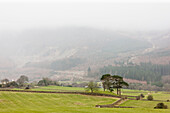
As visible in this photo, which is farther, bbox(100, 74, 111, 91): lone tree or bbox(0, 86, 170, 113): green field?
bbox(100, 74, 111, 91): lone tree

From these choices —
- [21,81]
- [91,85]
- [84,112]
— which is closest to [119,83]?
[91,85]

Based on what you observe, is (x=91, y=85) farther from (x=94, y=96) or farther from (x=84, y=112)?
(x=84, y=112)

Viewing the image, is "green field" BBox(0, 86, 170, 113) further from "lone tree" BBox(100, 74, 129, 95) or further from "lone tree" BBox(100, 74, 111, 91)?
"lone tree" BBox(100, 74, 129, 95)

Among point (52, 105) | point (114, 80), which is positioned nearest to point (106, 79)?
point (114, 80)

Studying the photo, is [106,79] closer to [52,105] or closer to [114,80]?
[114,80]

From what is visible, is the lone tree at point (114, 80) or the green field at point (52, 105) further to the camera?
the lone tree at point (114, 80)

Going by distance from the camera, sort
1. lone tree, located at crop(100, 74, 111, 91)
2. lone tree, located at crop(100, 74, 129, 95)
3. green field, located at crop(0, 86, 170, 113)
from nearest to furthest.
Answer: green field, located at crop(0, 86, 170, 113) → lone tree, located at crop(100, 74, 129, 95) → lone tree, located at crop(100, 74, 111, 91)

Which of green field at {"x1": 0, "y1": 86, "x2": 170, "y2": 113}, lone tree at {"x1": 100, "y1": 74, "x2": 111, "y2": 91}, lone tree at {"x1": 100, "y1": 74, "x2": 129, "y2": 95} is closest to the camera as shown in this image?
green field at {"x1": 0, "y1": 86, "x2": 170, "y2": 113}

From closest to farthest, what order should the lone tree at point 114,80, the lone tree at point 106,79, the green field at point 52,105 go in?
the green field at point 52,105, the lone tree at point 114,80, the lone tree at point 106,79

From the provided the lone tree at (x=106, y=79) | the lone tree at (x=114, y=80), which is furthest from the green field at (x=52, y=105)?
the lone tree at (x=114, y=80)

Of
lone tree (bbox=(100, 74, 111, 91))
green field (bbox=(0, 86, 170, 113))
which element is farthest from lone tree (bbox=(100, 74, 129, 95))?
green field (bbox=(0, 86, 170, 113))

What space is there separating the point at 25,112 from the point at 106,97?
5365cm

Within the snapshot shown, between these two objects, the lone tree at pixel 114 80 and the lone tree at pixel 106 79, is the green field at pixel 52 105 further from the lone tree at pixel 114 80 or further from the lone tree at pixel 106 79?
the lone tree at pixel 114 80

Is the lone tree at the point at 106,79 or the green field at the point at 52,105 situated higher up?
the lone tree at the point at 106,79
